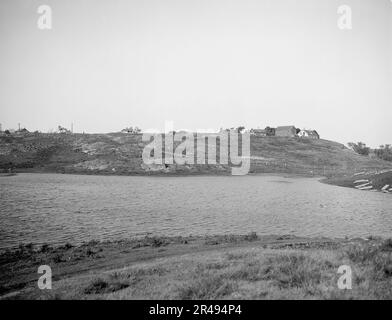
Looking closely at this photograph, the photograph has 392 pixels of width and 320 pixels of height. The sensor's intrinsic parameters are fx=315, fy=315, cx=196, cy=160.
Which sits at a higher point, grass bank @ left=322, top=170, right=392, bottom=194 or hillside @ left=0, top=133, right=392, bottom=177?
hillside @ left=0, top=133, right=392, bottom=177

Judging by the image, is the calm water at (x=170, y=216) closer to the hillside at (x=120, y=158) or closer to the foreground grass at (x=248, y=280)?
the foreground grass at (x=248, y=280)

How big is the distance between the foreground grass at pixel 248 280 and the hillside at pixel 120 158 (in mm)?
83049

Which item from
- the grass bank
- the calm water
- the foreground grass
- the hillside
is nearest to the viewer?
the foreground grass

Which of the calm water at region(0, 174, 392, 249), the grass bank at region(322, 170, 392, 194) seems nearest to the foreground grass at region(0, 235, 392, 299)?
the calm water at region(0, 174, 392, 249)

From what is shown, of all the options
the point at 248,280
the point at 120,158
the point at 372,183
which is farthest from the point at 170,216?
the point at 120,158

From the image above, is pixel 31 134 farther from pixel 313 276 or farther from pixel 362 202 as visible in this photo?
pixel 313 276

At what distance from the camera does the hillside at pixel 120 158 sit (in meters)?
98.6

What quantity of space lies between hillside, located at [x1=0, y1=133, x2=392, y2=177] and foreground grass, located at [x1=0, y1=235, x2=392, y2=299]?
83.0 m

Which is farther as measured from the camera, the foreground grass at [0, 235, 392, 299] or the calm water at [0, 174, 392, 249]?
the calm water at [0, 174, 392, 249]

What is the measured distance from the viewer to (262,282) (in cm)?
1139

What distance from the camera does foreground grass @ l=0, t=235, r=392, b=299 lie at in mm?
10320

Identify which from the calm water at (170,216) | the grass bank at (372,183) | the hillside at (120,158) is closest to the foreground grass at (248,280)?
the calm water at (170,216)

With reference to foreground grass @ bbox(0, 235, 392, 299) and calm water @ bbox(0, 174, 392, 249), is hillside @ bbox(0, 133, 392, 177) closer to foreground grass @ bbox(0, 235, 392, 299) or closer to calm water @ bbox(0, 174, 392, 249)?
calm water @ bbox(0, 174, 392, 249)
